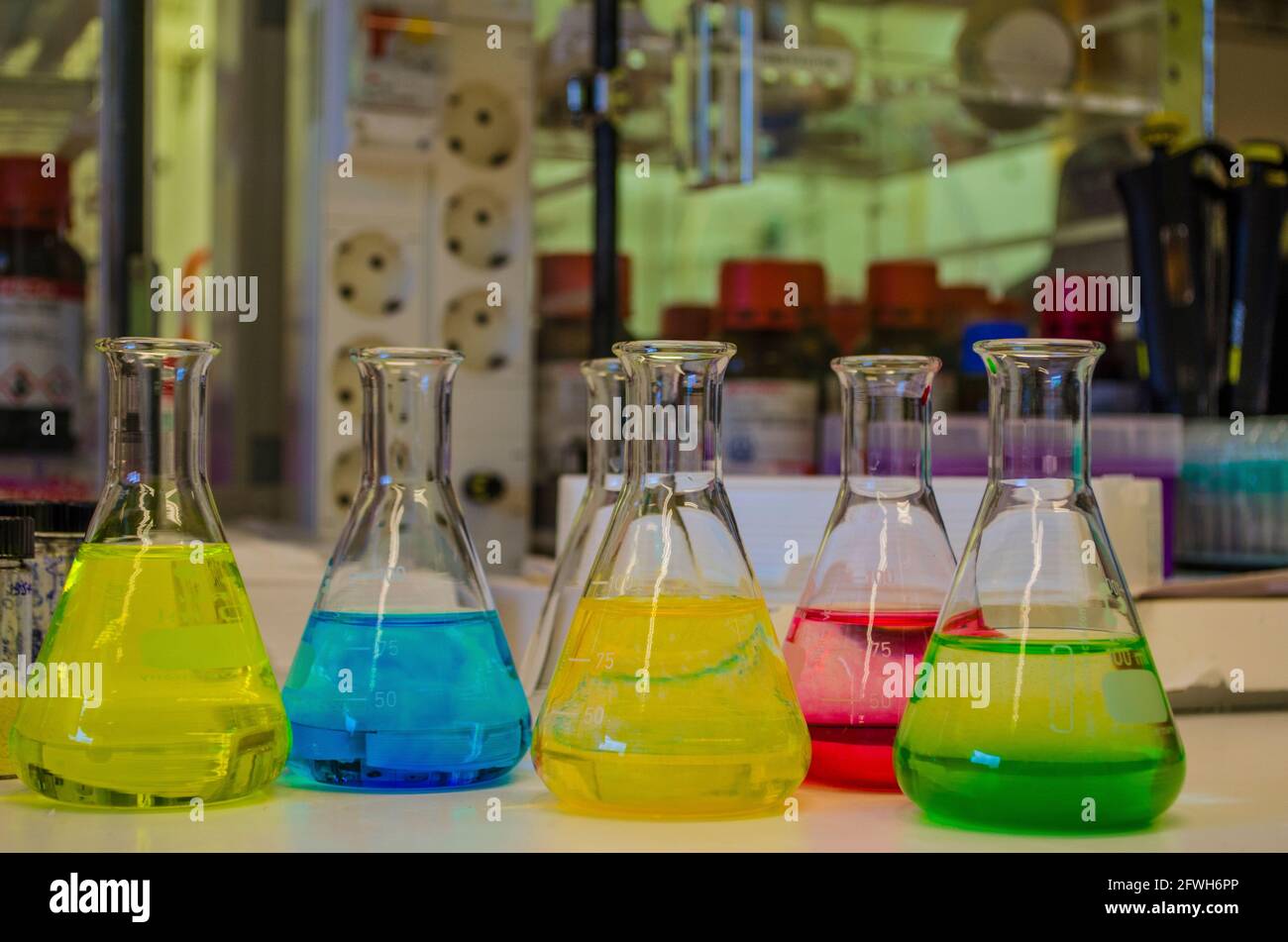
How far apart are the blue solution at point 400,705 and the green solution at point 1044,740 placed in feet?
0.53

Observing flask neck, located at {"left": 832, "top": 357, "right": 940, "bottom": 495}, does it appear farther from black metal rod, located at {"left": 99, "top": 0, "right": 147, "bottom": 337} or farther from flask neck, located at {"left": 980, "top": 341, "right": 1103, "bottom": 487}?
black metal rod, located at {"left": 99, "top": 0, "right": 147, "bottom": 337}

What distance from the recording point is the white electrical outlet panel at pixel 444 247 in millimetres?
1464

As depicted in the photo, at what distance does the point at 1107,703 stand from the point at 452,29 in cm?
112

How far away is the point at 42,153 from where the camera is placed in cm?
141

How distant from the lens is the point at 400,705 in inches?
23.1

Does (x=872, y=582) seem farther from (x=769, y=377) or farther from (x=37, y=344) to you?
(x=37, y=344)

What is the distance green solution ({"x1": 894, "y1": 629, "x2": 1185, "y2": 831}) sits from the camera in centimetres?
52

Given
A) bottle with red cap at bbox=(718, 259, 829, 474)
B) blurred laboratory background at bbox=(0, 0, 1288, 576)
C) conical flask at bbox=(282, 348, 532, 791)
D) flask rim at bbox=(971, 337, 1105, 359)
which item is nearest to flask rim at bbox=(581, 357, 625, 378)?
conical flask at bbox=(282, 348, 532, 791)

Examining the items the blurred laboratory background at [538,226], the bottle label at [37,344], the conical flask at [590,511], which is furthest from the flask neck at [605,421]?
the bottle label at [37,344]

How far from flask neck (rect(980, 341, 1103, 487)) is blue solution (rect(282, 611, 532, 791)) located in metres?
0.22

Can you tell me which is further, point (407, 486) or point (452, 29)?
point (452, 29)

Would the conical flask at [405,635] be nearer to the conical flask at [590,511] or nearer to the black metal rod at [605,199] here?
the conical flask at [590,511]
